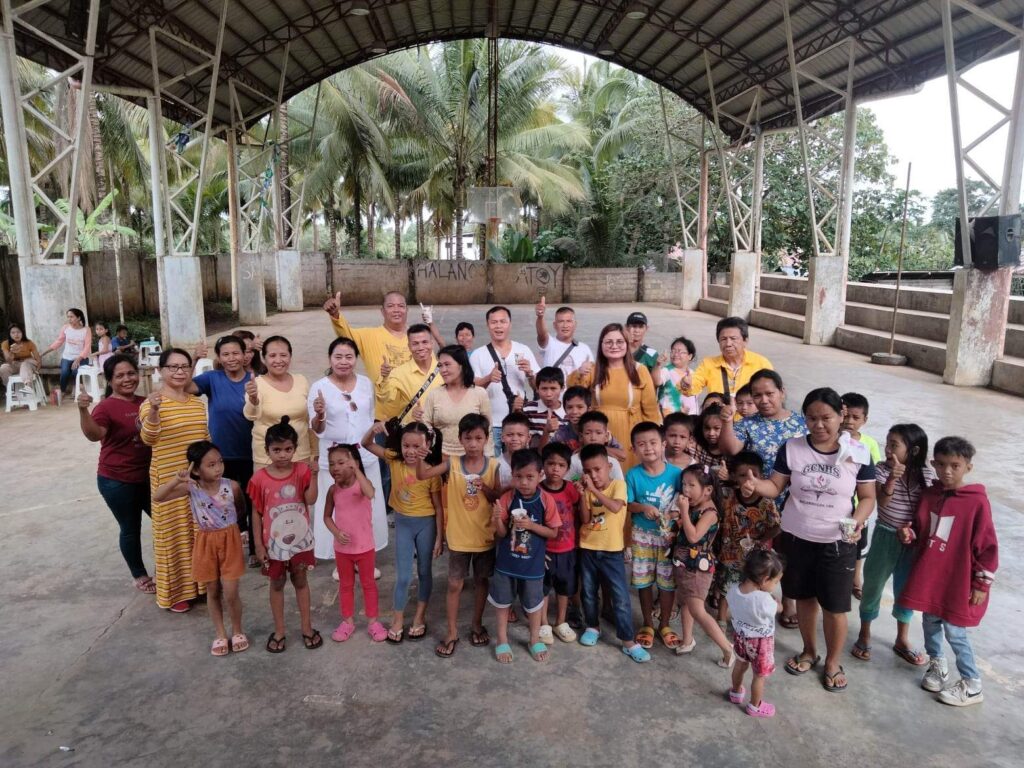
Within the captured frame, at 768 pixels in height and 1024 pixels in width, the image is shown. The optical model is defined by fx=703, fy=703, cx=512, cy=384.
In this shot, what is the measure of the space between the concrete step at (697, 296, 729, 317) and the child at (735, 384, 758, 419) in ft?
45.7

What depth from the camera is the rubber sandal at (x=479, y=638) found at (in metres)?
3.33

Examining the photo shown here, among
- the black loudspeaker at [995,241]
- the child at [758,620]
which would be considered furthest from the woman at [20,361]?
the black loudspeaker at [995,241]

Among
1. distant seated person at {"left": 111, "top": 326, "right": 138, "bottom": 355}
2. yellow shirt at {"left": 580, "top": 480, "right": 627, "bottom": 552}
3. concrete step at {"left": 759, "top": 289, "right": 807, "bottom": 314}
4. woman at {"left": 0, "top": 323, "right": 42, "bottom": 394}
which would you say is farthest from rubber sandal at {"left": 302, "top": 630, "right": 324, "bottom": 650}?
concrete step at {"left": 759, "top": 289, "right": 807, "bottom": 314}

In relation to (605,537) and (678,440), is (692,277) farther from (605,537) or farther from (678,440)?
(605,537)

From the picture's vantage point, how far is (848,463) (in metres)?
2.97

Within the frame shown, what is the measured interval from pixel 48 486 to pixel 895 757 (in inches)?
229

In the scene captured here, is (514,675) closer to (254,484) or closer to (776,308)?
(254,484)

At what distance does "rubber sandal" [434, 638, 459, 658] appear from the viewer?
10.6 feet

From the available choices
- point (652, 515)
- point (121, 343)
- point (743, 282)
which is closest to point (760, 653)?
point (652, 515)

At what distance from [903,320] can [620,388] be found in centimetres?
1066

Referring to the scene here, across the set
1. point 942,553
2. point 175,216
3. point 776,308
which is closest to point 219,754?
point 942,553

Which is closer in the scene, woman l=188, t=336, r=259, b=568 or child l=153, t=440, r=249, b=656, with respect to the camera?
child l=153, t=440, r=249, b=656

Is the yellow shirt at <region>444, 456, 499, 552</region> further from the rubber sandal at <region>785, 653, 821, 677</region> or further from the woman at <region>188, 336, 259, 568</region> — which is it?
the rubber sandal at <region>785, 653, 821, 677</region>

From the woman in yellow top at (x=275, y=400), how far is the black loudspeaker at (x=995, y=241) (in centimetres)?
884
